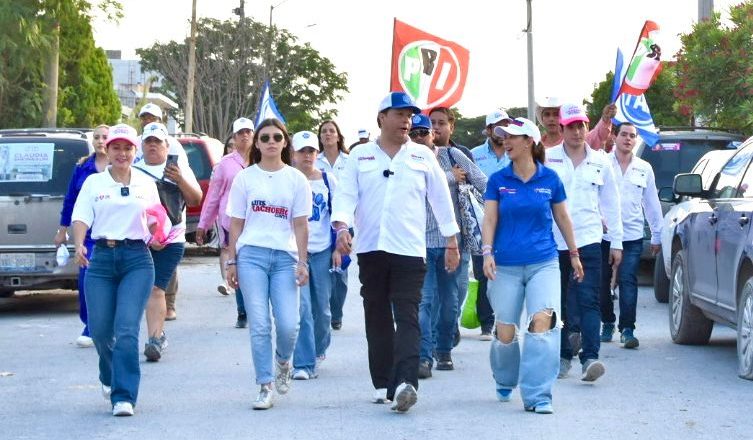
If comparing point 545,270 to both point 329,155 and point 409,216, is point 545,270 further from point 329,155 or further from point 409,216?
point 329,155

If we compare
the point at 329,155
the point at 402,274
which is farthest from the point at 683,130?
the point at 402,274

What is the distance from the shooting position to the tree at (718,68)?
20219 mm

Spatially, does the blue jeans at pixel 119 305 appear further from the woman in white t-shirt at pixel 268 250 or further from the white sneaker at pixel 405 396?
the white sneaker at pixel 405 396

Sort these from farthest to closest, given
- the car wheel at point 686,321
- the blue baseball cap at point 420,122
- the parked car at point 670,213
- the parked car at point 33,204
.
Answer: the parked car at point 33,204, the parked car at point 670,213, the car wheel at point 686,321, the blue baseball cap at point 420,122

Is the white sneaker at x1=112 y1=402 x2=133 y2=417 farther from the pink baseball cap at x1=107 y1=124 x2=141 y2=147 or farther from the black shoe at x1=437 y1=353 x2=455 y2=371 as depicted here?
the black shoe at x1=437 y1=353 x2=455 y2=371

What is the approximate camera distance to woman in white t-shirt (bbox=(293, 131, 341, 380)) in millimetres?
11312

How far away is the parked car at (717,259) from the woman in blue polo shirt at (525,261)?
1878 mm

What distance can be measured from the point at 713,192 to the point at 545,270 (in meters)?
3.64

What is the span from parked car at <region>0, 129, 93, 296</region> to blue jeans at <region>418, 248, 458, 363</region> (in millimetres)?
5025

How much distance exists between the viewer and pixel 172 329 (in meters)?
14.8

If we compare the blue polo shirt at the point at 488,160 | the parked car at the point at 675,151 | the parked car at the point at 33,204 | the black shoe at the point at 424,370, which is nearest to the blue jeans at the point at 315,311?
the black shoe at the point at 424,370

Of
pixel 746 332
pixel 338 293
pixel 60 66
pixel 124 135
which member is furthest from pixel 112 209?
pixel 60 66

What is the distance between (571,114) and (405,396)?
2.85 meters

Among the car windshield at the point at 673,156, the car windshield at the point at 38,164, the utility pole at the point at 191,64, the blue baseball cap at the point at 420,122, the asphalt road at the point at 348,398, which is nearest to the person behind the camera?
the asphalt road at the point at 348,398
